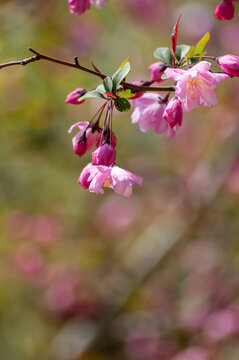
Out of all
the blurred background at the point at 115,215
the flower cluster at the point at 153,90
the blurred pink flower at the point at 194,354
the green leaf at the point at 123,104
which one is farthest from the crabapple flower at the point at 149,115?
the blurred pink flower at the point at 194,354

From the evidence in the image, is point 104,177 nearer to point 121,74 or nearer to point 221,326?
point 121,74

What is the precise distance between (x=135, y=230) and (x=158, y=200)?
346 mm

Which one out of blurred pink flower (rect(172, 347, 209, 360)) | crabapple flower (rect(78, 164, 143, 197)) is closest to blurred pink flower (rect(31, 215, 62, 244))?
blurred pink flower (rect(172, 347, 209, 360))

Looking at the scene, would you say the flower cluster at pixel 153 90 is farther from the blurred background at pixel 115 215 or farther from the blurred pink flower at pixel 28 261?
the blurred pink flower at pixel 28 261

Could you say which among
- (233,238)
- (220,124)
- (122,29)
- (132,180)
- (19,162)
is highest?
(122,29)

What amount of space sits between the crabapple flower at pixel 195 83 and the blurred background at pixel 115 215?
1.78m

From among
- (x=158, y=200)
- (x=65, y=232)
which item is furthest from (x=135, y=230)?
(x=65, y=232)

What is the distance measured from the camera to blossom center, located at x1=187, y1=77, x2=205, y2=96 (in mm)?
870

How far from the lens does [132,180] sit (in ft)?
3.11

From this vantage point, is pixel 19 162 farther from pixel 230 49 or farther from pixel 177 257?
pixel 230 49

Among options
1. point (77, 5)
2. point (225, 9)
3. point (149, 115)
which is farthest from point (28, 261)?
point (225, 9)

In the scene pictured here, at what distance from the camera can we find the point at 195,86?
0.89 metres

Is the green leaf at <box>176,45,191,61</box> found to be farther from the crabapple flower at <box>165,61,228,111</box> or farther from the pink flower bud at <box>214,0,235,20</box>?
the pink flower bud at <box>214,0,235,20</box>

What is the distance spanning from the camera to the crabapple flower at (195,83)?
84 cm
